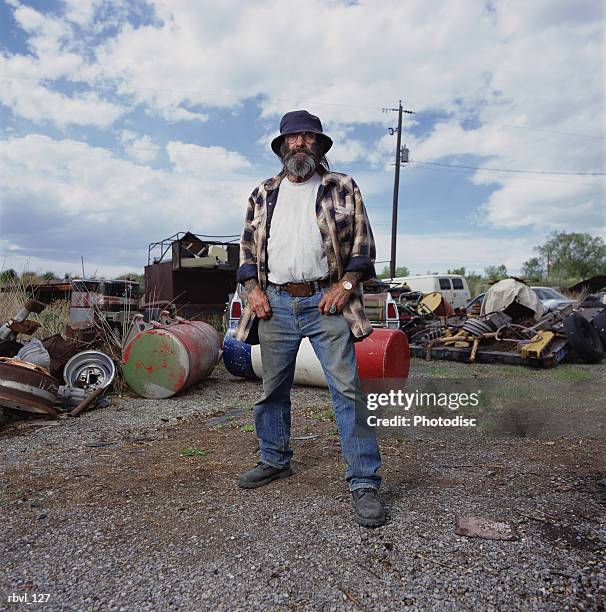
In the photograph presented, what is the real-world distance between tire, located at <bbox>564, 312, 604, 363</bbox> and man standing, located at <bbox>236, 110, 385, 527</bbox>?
24.5ft

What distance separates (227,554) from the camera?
2508 mm

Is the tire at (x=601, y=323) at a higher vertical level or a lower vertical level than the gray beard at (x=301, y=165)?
lower

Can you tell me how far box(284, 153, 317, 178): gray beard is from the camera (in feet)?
10.4

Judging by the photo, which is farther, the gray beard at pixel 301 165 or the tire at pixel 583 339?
the tire at pixel 583 339

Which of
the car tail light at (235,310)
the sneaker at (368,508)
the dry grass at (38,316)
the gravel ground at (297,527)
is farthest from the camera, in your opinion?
the car tail light at (235,310)

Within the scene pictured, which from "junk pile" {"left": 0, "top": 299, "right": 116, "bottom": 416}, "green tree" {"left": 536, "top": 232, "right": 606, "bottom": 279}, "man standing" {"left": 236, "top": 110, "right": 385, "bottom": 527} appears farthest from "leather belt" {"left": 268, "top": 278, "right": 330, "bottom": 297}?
"green tree" {"left": 536, "top": 232, "right": 606, "bottom": 279}

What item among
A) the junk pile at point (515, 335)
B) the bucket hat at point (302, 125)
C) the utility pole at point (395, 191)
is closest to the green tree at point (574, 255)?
the utility pole at point (395, 191)

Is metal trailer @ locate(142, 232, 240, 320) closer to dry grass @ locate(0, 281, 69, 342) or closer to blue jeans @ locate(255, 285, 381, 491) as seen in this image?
dry grass @ locate(0, 281, 69, 342)

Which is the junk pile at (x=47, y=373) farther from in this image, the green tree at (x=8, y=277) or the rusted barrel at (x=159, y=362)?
the green tree at (x=8, y=277)

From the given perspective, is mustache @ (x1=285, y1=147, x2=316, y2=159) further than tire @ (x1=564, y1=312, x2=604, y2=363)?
No

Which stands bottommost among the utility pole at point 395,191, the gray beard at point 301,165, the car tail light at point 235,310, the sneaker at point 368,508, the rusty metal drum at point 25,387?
the sneaker at point 368,508

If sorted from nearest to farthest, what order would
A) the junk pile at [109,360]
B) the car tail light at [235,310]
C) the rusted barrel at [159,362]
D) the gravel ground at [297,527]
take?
the gravel ground at [297,527]
the junk pile at [109,360]
the rusted barrel at [159,362]
the car tail light at [235,310]

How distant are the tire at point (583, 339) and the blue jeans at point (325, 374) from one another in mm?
7451

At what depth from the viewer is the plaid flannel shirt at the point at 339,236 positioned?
306cm
